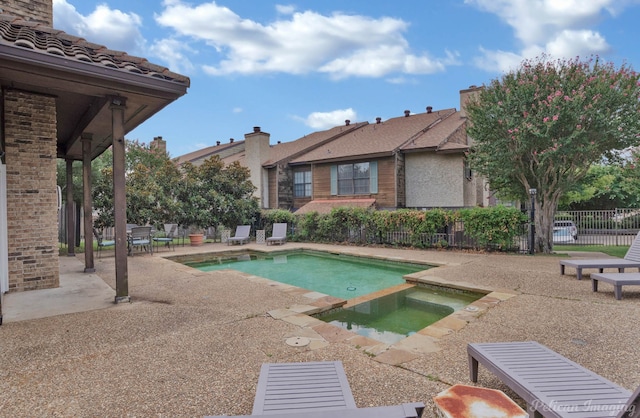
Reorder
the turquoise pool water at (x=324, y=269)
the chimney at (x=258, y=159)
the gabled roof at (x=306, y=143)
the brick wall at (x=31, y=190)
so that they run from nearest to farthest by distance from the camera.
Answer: the brick wall at (x=31, y=190) < the turquoise pool water at (x=324, y=269) < the chimney at (x=258, y=159) < the gabled roof at (x=306, y=143)

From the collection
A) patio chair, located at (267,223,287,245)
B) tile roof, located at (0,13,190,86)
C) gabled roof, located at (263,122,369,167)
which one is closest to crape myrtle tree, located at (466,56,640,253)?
patio chair, located at (267,223,287,245)

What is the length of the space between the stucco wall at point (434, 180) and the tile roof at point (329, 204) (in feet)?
7.04

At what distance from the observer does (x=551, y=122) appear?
973 cm

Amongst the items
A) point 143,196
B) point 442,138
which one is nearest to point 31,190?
point 143,196

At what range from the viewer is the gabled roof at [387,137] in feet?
57.6

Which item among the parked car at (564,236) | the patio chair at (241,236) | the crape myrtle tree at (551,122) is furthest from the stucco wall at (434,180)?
the patio chair at (241,236)

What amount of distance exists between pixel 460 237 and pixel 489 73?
5.56 meters

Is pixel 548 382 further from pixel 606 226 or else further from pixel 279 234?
pixel 606 226

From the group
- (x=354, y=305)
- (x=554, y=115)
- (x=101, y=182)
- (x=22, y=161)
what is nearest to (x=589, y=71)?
(x=554, y=115)

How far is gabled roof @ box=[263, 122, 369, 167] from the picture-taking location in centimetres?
2188

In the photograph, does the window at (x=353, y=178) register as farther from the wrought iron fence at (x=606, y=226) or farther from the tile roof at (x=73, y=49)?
the tile roof at (x=73, y=49)

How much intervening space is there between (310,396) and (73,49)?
5057 mm

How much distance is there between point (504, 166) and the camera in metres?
11.4

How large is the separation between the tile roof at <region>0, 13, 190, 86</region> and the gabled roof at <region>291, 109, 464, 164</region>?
13.3 m
